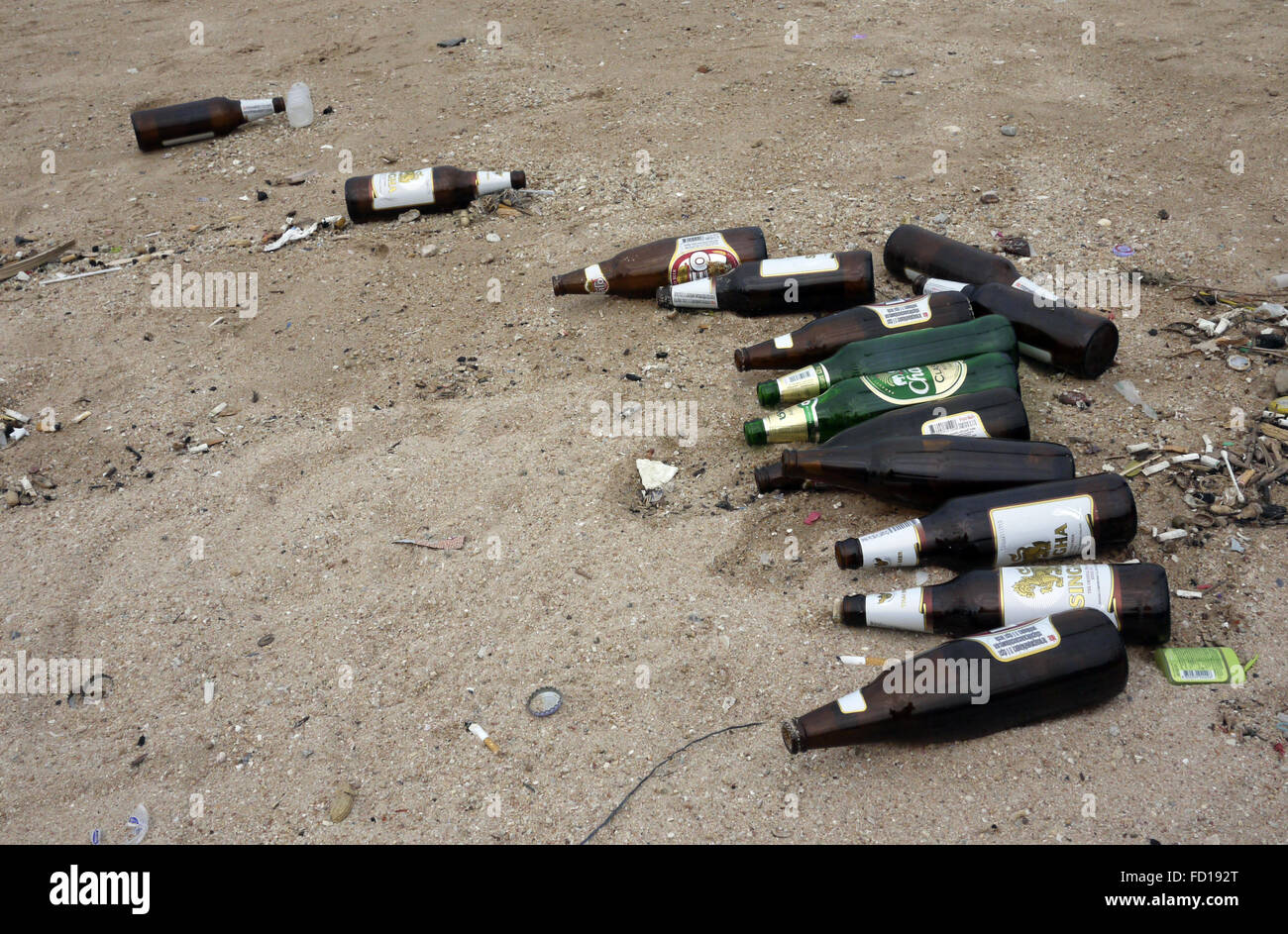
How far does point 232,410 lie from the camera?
13.8 feet

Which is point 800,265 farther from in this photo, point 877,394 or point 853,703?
point 853,703

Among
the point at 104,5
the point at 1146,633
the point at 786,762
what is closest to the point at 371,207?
the point at 786,762

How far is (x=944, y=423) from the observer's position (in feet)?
10.7

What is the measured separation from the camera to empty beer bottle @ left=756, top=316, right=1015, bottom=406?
3.58 meters

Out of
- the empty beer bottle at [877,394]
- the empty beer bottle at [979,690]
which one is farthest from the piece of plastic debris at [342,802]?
the empty beer bottle at [877,394]

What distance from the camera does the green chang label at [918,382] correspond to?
135 inches

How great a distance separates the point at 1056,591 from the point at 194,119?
6.58 metres

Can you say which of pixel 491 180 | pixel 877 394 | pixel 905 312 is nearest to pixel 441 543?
pixel 877 394

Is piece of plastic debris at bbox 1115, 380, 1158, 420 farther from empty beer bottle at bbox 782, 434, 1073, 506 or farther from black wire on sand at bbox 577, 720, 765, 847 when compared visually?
black wire on sand at bbox 577, 720, 765, 847

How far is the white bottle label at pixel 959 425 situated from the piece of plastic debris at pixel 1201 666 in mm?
918

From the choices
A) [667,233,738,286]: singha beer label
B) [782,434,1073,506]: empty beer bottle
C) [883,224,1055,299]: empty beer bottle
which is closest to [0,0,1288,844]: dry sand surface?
[782,434,1073,506]: empty beer bottle

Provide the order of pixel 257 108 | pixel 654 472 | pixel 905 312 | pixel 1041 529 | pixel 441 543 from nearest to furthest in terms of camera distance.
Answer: pixel 1041 529
pixel 441 543
pixel 654 472
pixel 905 312
pixel 257 108

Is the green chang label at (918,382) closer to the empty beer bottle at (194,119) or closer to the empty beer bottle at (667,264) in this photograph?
the empty beer bottle at (667,264)

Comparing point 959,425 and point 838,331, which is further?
point 838,331
